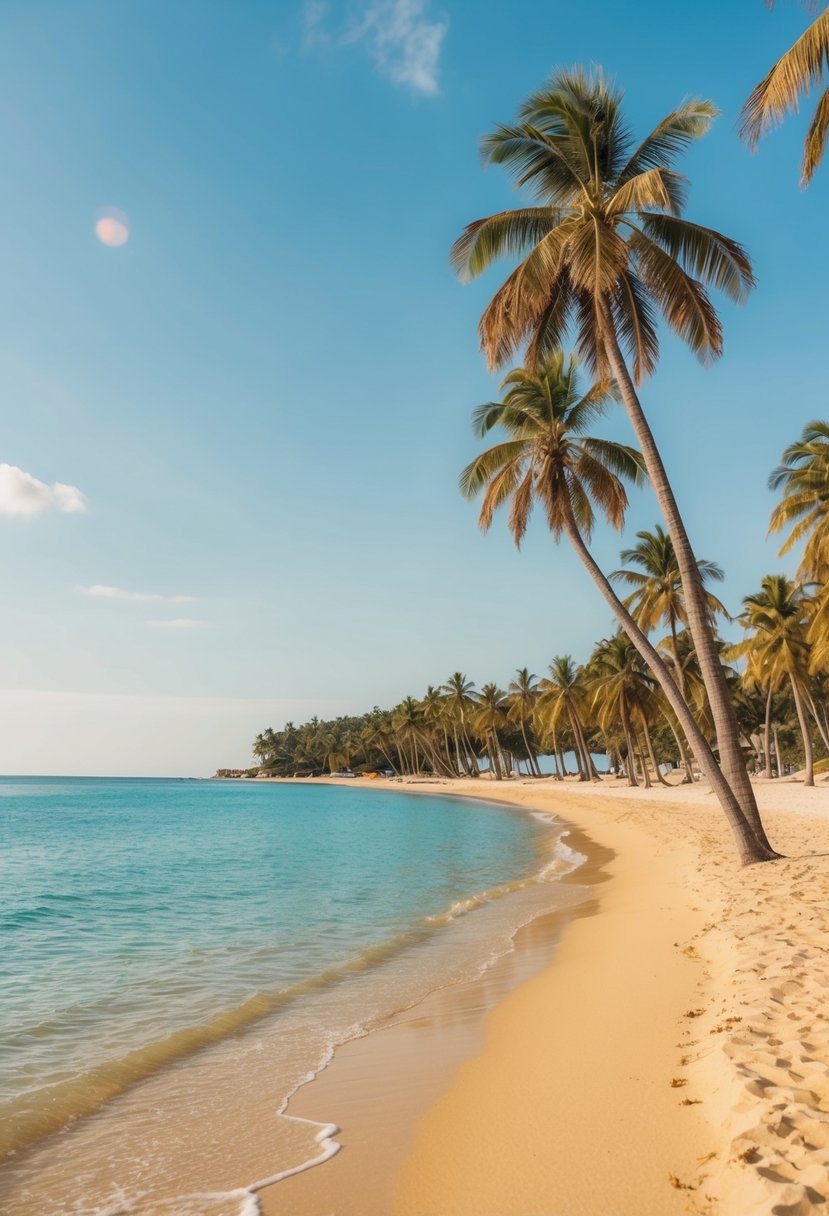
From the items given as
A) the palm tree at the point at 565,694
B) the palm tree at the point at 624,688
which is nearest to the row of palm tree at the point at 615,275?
the palm tree at the point at 624,688

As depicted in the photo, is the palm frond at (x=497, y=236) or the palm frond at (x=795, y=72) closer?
the palm frond at (x=795, y=72)

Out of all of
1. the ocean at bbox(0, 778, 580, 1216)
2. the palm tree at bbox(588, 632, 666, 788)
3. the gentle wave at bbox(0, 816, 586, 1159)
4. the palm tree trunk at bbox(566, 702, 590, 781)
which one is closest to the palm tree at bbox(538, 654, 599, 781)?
the palm tree trunk at bbox(566, 702, 590, 781)

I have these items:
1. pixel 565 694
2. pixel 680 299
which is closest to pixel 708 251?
pixel 680 299

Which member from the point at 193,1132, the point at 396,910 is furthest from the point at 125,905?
the point at 193,1132

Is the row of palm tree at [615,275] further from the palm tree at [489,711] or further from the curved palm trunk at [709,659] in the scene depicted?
the palm tree at [489,711]

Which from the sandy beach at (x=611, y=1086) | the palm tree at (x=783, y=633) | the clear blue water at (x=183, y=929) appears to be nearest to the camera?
the sandy beach at (x=611, y=1086)

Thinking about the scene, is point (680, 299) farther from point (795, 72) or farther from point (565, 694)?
point (565, 694)

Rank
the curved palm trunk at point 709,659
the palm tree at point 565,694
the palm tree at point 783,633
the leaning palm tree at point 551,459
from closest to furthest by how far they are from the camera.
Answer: the curved palm trunk at point 709,659 < the leaning palm tree at point 551,459 < the palm tree at point 783,633 < the palm tree at point 565,694

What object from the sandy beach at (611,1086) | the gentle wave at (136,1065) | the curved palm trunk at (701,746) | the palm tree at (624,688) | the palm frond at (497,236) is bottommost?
the gentle wave at (136,1065)

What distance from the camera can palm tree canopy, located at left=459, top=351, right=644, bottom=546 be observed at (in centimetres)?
1723

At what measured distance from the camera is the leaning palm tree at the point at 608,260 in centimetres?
1202

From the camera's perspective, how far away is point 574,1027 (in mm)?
5816

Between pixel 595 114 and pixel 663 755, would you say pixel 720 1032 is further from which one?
pixel 663 755

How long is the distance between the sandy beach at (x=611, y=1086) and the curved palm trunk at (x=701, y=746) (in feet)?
8.54
